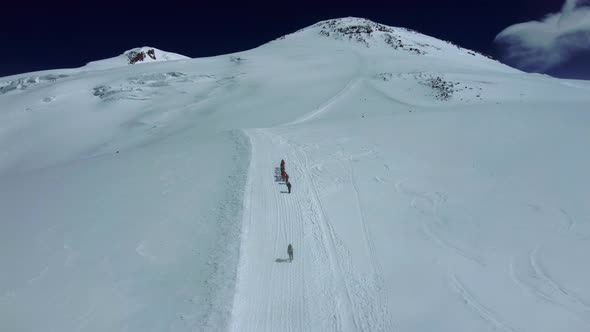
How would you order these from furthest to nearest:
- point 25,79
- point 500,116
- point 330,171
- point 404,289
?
1. point 25,79
2. point 500,116
3. point 330,171
4. point 404,289

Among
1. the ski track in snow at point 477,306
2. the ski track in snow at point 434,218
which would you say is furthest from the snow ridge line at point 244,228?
the ski track in snow at point 434,218

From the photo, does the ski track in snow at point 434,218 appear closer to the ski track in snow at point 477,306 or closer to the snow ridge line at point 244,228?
the ski track in snow at point 477,306

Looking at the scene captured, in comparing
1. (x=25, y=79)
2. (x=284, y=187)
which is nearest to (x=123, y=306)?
(x=284, y=187)

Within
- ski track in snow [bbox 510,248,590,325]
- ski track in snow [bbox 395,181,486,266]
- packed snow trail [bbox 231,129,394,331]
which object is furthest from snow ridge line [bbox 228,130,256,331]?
ski track in snow [bbox 510,248,590,325]

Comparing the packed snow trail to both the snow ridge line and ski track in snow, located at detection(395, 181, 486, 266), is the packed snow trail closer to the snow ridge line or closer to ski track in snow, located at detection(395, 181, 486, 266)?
the snow ridge line

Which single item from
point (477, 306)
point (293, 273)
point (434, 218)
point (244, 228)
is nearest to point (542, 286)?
point (477, 306)

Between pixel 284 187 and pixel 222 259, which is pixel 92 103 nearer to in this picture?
pixel 284 187

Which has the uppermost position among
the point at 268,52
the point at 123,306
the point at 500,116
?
the point at 268,52

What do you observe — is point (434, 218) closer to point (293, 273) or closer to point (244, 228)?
point (293, 273)
